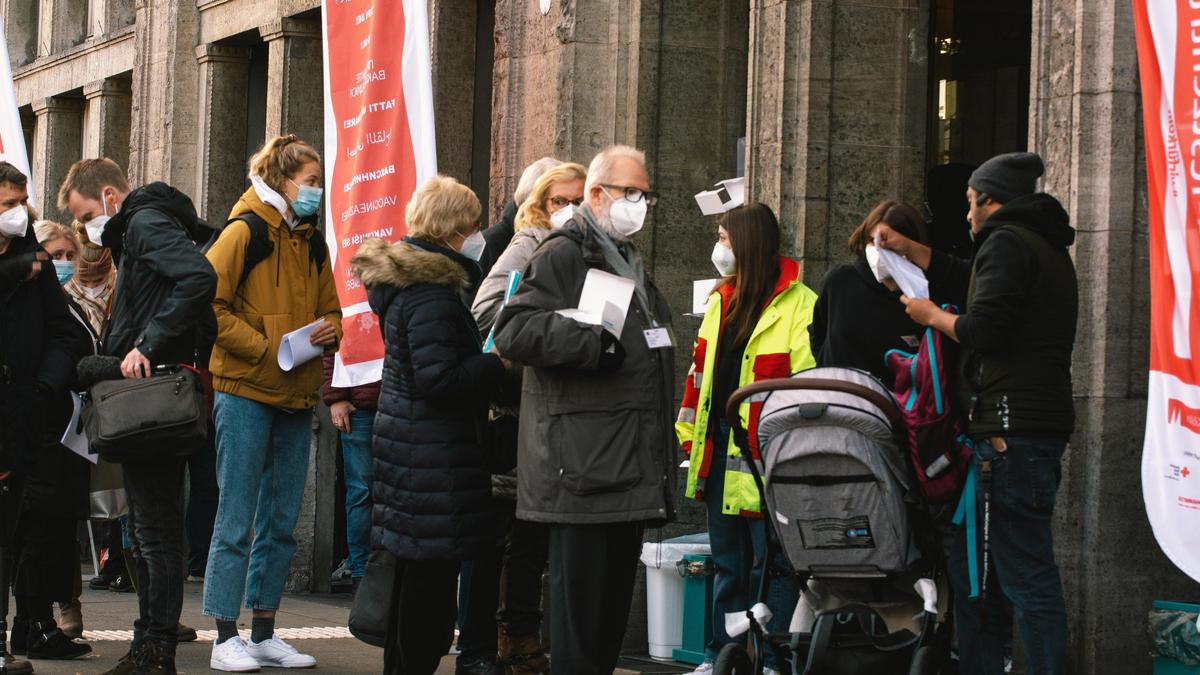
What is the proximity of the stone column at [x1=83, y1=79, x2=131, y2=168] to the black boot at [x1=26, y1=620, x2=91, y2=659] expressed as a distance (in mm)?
12283

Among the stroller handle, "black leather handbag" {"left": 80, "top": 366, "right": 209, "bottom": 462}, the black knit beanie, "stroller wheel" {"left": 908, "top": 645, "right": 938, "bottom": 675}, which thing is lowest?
"stroller wheel" {"left": 908, "top": 645, "right": 938, "bottom": 675}

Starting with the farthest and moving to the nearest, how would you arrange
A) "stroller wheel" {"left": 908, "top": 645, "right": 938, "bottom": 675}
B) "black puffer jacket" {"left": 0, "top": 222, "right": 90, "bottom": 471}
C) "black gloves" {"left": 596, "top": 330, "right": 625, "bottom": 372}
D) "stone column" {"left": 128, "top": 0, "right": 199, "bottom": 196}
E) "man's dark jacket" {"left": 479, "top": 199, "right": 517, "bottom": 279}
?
"stone column" {"left": 128, "top": 0, "right": 199, "bottom": 196}
"man's dark jacket" {"left": 479, "top": 199, "right": 517, "bottom": 279}
"black puffer jacket" {"left": 0, "top": 222, "right": 90, "bottom": 471}
"black gloves" {"left": 596, "top": 330, "right": 625, "bottom": 372}
"stroller wheel" {"left": 908, "top": 645, "right": 938, "bottom": 675}

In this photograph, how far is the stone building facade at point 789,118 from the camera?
25.6 feet

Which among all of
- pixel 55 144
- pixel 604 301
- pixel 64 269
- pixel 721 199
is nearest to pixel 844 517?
pixel 604 301

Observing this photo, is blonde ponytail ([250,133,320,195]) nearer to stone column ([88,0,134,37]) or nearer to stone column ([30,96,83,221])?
stone column ([88,0,134,37])

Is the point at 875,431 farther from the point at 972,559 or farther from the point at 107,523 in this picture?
the point at 107,523

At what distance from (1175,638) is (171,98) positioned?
12463 millimetres

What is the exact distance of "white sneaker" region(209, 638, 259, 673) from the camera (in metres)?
8.30

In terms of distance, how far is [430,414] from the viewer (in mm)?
7098

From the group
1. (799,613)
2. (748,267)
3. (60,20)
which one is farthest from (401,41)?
(60,20)

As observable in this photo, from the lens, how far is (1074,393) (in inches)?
310

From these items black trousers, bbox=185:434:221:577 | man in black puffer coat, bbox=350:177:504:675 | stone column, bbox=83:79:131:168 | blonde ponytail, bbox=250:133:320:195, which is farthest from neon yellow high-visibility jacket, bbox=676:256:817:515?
stone column, bbox=83:79:131:168

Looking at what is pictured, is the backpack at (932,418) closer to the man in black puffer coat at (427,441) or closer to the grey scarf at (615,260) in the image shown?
the grey scarf at (615,260)

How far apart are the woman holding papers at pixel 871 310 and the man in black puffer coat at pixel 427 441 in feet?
4.74
